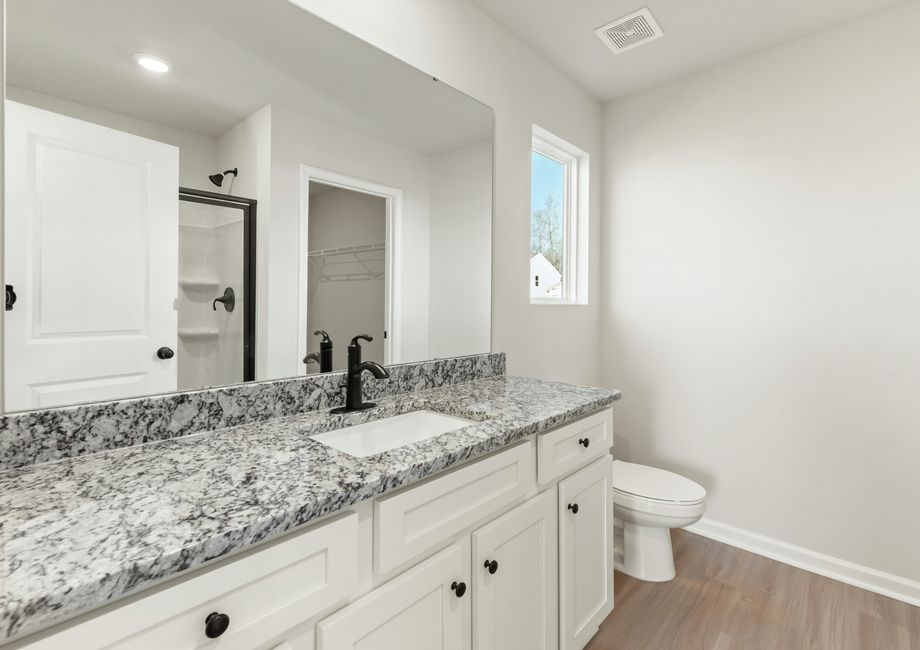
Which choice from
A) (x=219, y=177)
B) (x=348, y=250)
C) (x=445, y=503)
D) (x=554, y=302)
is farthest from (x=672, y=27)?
(x=445, y=503)

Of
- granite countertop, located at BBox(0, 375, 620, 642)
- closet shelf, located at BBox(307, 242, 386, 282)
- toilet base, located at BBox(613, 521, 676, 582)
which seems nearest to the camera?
granite countertop, located at BBox(0, 375, 620, 642)

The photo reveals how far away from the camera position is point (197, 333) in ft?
3.66

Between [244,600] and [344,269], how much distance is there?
987 millimetres

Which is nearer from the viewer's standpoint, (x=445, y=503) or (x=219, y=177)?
(x=445, y=503)

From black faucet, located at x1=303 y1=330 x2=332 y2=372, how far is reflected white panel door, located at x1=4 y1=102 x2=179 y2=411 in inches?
15.2

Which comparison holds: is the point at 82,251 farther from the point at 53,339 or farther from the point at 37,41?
the point at 37,41

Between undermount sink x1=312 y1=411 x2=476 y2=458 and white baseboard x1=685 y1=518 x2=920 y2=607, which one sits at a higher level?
undermount sink x1=312 y1=411 x2=476 y2=458

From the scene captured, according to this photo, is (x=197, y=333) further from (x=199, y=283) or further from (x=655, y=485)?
(x=655, y=485)

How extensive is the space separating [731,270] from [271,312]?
85.4 inches

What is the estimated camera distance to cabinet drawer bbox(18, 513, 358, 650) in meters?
0.54

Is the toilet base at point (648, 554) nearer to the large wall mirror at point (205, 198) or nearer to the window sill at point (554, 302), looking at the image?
the window sill at point (554, 302)

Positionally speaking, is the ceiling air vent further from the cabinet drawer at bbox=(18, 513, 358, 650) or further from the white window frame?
the cabinet drawer at bbox=(18, 513, 358, 650)

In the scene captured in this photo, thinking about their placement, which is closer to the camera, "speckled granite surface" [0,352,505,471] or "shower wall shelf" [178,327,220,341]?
"speckled granite surface" [0,352,505,471]

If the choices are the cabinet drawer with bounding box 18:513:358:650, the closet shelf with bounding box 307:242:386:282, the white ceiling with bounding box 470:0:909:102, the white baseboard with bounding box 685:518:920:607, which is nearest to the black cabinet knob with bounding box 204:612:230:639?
the cabinet drawer with bounding box 18:513:358:650
